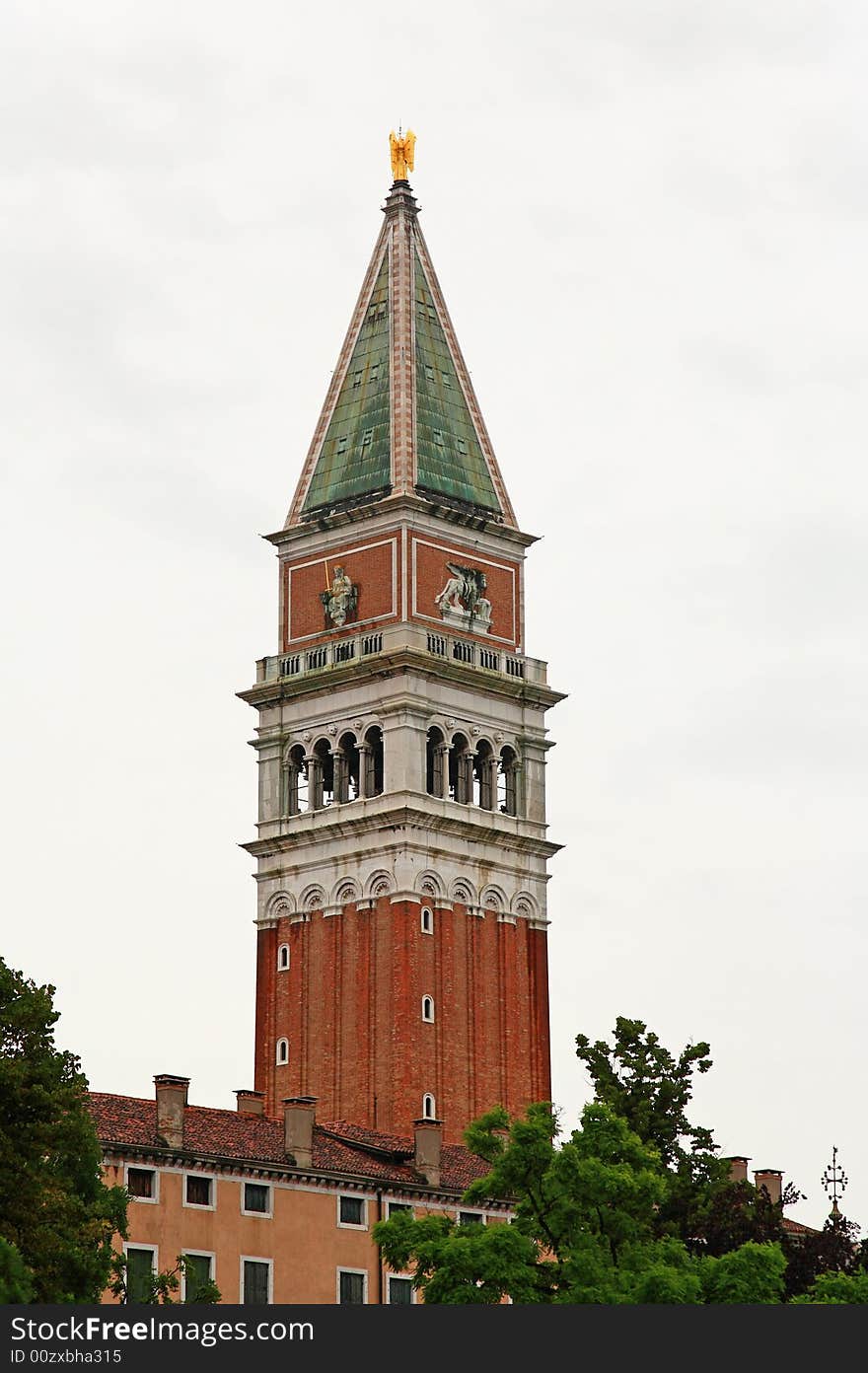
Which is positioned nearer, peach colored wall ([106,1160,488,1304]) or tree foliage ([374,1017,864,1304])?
tree foliage ([374,1017,864,1304])

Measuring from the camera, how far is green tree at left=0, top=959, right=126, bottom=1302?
68375 mm

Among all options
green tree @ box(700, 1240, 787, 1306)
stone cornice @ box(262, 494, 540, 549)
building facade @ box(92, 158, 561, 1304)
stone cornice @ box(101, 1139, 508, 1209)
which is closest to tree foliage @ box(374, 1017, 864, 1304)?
green tree @ box(700, 1240, 787, 1306)

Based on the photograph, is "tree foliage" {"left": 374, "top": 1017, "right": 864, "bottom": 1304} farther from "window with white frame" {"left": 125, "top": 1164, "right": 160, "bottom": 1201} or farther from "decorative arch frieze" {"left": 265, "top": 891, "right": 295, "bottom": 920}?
"decorative arch frieze" {"left": 265, "top": 891, "right": 295, "bottom": 920}

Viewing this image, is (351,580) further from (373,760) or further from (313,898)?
(313,898)

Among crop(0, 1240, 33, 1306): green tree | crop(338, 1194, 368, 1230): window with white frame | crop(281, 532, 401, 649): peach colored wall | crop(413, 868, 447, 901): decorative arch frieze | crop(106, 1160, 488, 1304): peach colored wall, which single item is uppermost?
crop(281, 532, 401, 649): peach colored wall

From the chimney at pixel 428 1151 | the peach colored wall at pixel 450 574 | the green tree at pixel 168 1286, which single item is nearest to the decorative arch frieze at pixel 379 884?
the peach colored wall at pixel 450 574

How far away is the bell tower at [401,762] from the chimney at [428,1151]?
12.6m

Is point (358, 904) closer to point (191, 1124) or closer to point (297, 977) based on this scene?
point (297, 977)

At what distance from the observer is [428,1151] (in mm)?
97625

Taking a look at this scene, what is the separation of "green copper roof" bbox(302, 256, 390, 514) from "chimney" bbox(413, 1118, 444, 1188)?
30711 mm

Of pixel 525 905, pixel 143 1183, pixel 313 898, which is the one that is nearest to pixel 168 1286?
pixel 143 1183

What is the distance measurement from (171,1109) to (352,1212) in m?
6.41

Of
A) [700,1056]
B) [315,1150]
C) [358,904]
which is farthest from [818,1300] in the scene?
[358,904]

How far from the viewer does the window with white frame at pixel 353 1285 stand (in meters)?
91.2
